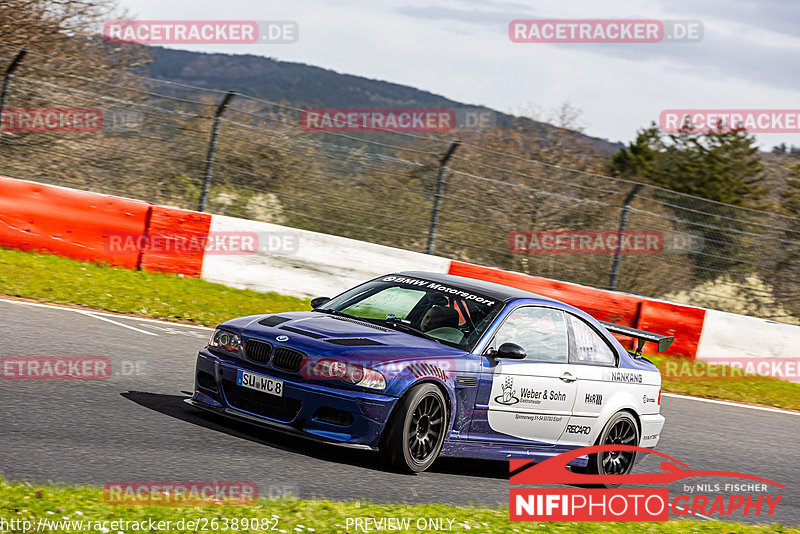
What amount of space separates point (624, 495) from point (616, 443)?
77 centimetres

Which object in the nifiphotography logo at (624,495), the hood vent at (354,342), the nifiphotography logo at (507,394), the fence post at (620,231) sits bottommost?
the nifiphotography logo at (624,495)

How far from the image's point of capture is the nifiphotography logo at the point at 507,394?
23.8 ft

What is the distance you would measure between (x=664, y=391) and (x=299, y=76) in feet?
402

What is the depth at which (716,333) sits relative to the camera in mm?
15430

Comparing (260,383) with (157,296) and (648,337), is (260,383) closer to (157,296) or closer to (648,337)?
(648,337)

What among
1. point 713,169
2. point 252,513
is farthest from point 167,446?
point 713,169

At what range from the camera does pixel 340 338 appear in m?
6.77

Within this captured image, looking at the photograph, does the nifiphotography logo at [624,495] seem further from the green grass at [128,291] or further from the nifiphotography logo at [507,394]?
the green grass at [128,291]

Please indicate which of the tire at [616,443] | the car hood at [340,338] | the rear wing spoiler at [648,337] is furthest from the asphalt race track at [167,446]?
the rear wing spoiler at [648,337]

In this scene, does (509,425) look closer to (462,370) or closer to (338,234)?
(462,370)

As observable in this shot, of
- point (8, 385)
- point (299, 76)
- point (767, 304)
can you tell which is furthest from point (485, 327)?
point (299, 76)

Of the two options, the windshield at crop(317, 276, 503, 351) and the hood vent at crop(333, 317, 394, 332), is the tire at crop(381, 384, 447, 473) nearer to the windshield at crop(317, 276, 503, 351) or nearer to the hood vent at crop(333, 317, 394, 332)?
the windshield at crop(317, 276, 503, 351)

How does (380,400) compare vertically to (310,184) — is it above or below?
below

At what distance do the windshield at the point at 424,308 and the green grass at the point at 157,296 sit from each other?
4.72m
